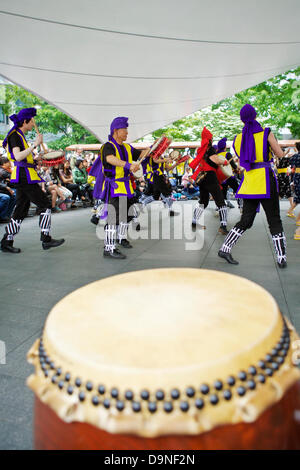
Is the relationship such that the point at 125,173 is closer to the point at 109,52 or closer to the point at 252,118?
the point at 252,118

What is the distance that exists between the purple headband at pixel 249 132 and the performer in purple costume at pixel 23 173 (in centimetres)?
241

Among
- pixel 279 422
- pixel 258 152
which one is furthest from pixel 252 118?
pixel 279 422

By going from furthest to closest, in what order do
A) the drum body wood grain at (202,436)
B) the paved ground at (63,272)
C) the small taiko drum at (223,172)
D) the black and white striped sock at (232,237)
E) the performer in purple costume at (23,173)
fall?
the small taiko drum at (223,172), the performer in purple costume at (23,173), the black and white striped sock at (232,237), the paved ground at (63,272), the drum body wood grain at (202,436)

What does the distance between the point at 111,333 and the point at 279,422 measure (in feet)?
1.26

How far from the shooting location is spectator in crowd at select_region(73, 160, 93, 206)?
33.4 feet

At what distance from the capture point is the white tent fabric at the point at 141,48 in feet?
12.8

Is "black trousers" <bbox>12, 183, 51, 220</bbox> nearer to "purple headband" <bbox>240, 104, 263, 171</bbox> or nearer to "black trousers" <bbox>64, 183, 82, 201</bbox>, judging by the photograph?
"purple headband" <bbox>240, 104, 263, 171</bbox>

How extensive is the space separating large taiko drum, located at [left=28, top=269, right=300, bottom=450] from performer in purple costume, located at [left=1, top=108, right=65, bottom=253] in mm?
3563

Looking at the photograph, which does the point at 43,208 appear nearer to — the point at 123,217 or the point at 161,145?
the point at 123,217

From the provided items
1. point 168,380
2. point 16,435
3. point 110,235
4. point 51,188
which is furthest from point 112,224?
point 51,188

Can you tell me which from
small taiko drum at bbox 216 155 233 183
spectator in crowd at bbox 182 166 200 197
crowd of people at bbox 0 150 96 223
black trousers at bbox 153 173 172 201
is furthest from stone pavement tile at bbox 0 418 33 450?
spectator in crowd at bbox 182 166 200 197

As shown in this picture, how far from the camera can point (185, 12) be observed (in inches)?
157

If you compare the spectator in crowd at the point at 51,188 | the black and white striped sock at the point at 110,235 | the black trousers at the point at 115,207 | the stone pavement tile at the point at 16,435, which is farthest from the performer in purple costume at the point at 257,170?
the spectator in crowd at the point at 51,188

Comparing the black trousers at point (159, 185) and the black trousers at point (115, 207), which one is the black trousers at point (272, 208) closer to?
the black trousers at point (115, 207)
